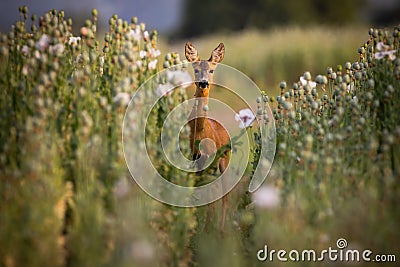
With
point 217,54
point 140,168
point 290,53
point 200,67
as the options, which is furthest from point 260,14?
point 140,168

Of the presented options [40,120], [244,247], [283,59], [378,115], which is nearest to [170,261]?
[244,247]

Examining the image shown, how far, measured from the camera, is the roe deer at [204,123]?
4.53 m

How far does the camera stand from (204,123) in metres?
4.75

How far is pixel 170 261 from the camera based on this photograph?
3605 millimetres

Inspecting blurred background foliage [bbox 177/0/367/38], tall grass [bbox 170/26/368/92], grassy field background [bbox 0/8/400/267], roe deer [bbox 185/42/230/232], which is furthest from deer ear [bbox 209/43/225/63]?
blurred background foliage [bbox 177/0/367/38]

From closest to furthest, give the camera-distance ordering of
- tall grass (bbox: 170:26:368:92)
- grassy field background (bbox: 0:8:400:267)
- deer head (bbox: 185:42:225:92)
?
grassy field background (bbox: 0:8:400:267) → deer head (bbox: 185:42:225:92) → tall grass (bbox: 170:26:368:92)

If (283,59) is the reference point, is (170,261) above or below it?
below

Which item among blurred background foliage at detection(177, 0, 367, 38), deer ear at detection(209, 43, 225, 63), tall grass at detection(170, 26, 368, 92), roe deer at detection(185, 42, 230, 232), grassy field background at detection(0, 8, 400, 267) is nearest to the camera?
grassy field background at detection(0, 8, 400, 267)

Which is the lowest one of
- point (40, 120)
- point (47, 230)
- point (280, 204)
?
point (47, 230)

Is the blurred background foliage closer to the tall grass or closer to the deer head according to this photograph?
the tall grass

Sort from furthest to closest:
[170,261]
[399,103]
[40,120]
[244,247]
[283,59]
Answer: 1. [283,59]
2. [399,103]
3. [244,247]
4. [170,261]
5. [40,120]

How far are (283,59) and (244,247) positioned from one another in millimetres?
10980

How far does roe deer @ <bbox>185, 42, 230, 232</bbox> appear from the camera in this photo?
14.9ft

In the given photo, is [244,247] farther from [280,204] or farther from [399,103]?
[399,103]
